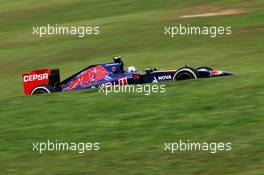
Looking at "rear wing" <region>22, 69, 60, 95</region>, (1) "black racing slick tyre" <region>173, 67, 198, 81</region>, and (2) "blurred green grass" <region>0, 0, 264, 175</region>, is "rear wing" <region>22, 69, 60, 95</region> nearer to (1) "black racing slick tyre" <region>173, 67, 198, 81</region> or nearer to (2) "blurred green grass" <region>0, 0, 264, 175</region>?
(2) "blurred green grass" <region>0, 0, 264, 175</region>

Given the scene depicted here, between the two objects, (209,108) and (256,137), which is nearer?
(256,137)

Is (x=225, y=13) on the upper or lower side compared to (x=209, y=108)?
upper

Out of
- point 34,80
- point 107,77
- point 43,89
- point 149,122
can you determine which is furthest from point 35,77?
point 149,122

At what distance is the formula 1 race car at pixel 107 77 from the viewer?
1708 centimetres

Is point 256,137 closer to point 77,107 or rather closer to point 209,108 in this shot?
point 209,108

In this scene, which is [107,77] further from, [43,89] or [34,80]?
[34,80]

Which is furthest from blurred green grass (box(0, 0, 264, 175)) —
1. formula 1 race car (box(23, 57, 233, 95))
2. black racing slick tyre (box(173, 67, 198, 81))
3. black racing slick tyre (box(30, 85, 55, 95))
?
black racing slick tyre (box(30, 85, 55, 95))

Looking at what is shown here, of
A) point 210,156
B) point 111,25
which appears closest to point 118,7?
point 111,25

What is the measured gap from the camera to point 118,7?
133ft

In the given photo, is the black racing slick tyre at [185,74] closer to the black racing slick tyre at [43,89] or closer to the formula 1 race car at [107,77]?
the formula 1 race car at [107,77]

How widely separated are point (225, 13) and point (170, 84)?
19.8 metres

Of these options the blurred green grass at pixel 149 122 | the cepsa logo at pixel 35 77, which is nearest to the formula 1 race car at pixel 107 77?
the cepsa logo at pixel 35 77

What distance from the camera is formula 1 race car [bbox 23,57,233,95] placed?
56.0 feet

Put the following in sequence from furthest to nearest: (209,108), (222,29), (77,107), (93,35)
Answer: (93,35) → (222,29) → (77,107) → (209,108)
